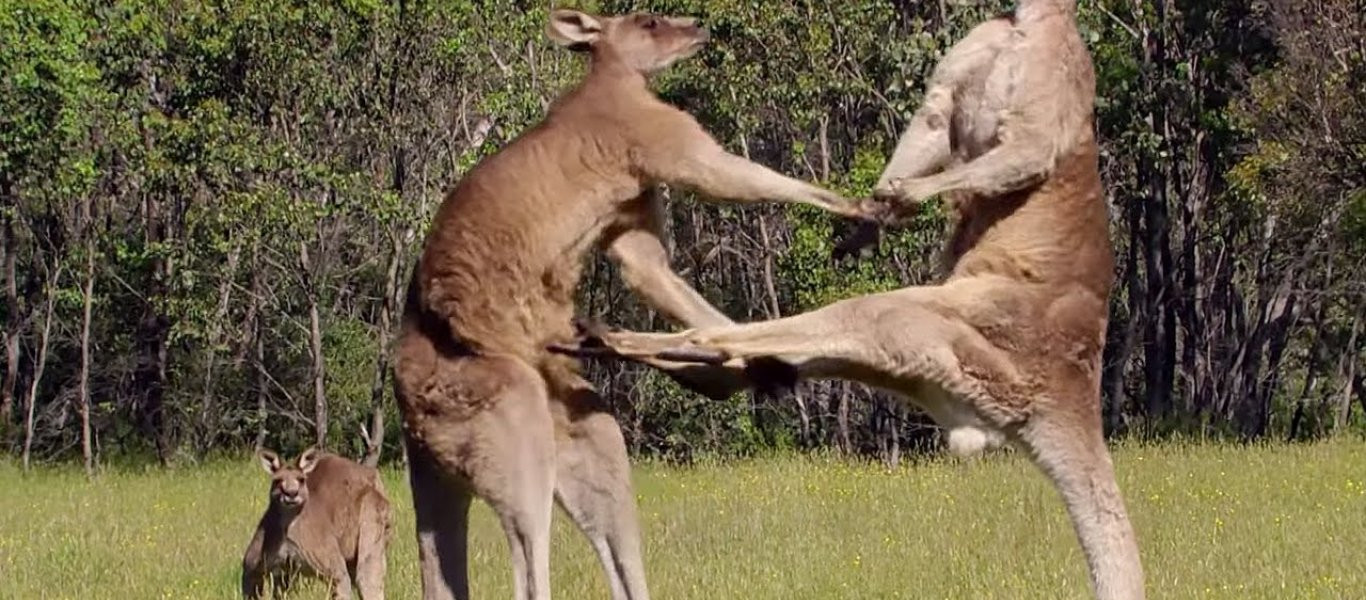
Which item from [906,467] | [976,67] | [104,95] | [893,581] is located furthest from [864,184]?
[976,67]

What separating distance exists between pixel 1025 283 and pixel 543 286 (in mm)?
1611

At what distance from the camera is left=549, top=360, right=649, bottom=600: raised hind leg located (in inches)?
304

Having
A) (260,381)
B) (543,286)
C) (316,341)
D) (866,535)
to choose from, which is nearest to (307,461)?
(866,535)

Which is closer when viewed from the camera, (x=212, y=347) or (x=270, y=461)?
(x=270, y=461)

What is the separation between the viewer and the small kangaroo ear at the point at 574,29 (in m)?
7.76

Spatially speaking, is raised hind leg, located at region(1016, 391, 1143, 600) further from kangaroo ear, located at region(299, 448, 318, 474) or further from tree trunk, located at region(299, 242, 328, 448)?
tree trunk, located at region(299, 242, 328, 448)

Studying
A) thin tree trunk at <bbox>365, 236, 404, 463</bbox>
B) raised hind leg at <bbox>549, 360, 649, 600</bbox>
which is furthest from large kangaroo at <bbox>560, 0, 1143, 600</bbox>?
thin tree trunk at <bbox>365, 236, 404, 463</bbox>

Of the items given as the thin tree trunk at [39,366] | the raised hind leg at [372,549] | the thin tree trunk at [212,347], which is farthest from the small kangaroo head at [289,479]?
the thin tree trunk at [39,366]

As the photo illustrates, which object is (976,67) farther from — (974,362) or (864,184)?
(864,184)

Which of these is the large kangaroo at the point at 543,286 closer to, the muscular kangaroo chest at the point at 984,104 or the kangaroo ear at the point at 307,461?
the muscular kangaroo chest at the point at 984,104

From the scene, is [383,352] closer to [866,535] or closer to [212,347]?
[212,347]

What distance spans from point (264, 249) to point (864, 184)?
26.9 ft

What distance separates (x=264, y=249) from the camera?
88.0ft

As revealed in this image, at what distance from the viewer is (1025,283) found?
Answer: 7305 mm
